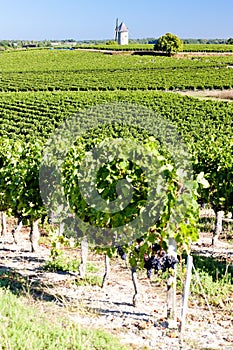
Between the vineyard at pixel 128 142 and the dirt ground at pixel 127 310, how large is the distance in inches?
21.2

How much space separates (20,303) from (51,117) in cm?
2696

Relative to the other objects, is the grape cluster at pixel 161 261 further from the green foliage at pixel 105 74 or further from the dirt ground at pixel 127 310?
the green foliage at pixel 105 74

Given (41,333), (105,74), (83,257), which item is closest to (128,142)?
(83,257)

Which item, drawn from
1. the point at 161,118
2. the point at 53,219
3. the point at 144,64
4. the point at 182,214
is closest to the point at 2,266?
the point at 53,219

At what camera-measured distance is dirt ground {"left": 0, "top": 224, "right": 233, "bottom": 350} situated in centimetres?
581

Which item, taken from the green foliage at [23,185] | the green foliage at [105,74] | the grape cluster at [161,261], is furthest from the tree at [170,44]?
the grape cluster at [161,261]

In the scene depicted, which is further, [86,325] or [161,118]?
[161,118]

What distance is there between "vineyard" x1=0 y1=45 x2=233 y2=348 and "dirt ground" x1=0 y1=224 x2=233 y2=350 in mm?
538

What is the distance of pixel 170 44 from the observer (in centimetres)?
8988

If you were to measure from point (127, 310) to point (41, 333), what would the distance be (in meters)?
1.72

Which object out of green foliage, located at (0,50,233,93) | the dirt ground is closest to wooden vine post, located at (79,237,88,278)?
the dirt ground

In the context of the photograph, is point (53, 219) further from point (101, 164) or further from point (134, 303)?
point (134, 303)

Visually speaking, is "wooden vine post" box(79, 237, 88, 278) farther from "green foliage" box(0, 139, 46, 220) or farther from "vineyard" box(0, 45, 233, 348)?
"green foliage" box(0, 139, 46, 220)

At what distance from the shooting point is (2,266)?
814 cm
